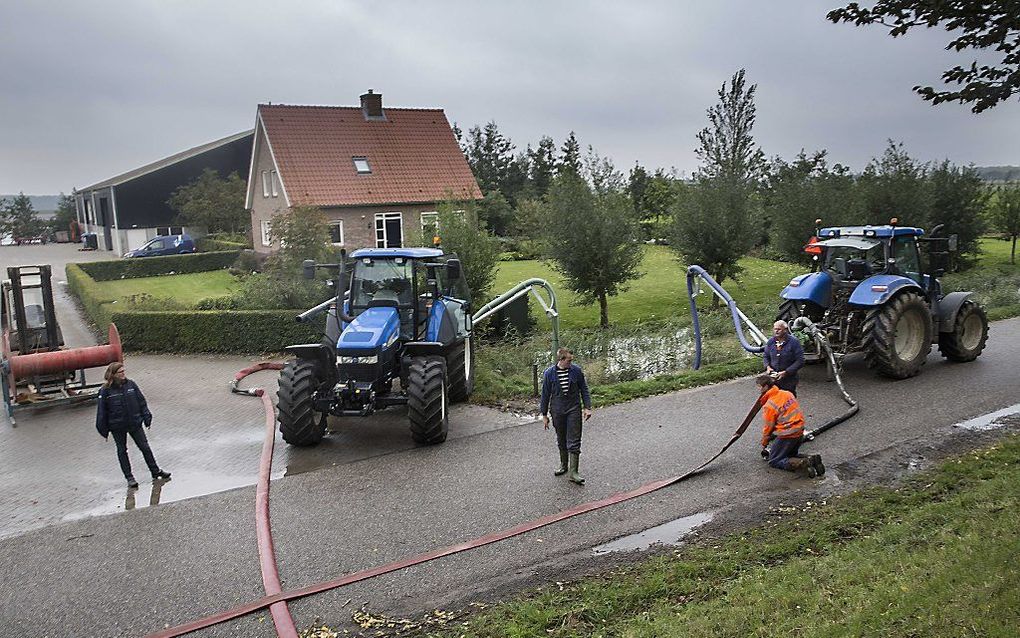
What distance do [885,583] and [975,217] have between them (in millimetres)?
27244

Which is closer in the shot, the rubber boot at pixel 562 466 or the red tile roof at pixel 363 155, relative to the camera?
the rubber boot at pixel 562 466

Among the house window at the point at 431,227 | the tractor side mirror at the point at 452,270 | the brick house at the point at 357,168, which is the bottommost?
the tractor side mirror at the point at 452,270

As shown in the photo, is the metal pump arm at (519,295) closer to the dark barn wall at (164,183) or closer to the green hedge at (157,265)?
the green hedge at (157,265)

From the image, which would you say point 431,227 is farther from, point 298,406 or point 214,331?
point 298,406

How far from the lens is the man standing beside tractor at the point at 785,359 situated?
32.8ft

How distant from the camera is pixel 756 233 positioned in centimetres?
2347

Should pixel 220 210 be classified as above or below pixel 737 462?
above

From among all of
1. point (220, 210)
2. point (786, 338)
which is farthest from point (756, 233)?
point (220, 210)

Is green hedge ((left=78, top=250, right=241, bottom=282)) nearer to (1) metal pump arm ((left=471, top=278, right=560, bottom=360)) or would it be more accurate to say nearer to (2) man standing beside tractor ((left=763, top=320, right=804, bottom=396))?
(1) metal pump arm ((left=471, top=278, right=560, bottom=360))

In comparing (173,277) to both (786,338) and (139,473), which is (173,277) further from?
(786,338)

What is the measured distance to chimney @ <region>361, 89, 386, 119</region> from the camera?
37906 millimetres

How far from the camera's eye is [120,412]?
940cm

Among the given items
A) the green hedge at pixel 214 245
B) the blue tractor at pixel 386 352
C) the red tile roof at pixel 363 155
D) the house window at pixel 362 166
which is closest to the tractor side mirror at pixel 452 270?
the blue tractor at pixel 386 352

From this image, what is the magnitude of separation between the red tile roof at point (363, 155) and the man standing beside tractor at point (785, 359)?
78.6 ft
